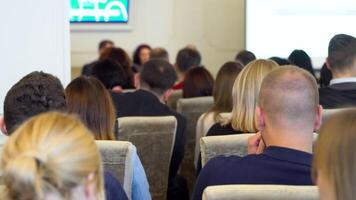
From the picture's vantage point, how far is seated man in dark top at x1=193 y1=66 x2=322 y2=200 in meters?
2.20

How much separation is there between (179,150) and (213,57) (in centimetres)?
464

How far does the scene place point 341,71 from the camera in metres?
4.09

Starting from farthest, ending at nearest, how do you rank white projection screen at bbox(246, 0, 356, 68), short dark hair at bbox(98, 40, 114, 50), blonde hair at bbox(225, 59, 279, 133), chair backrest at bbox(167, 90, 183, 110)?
white projection screen at bbox(246, 0, 356, 68), short dark hair at bbox(98, 40, 114, 50), chair backrest at bbox(167, 90, 183, 110), blonde hair at bbox(225, 59, 279, 133)

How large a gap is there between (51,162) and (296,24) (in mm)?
6999

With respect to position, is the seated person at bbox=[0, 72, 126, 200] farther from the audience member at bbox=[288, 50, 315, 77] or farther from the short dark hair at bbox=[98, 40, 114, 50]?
the short dark hair at bbox=[98, 40, 114, 50]

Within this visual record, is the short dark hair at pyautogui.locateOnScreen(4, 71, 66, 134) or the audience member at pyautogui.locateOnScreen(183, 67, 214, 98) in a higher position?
the short dark hair at pyautogui.locateOnScreen(4, 71, 66, 134)

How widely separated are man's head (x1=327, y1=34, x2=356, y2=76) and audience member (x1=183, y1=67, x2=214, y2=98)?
3.78 feet

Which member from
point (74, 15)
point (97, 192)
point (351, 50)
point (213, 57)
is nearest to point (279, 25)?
point (213, 57)

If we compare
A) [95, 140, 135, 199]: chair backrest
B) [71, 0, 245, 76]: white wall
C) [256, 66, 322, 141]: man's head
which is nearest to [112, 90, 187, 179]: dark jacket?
[95, 140, 135, 199]: chair backrest

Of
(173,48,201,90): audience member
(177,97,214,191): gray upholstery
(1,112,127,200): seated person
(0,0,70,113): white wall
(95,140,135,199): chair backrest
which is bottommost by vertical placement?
(177,97,214,191): gray upholstery

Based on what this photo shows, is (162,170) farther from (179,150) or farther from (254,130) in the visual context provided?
(254,130)

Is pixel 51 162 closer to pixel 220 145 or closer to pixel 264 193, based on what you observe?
pixel 264 193

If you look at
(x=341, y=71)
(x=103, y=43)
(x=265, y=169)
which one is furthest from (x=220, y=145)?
(x=103, y=43)

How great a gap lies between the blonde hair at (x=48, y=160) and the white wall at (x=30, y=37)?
232 centimetres
